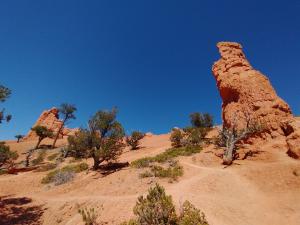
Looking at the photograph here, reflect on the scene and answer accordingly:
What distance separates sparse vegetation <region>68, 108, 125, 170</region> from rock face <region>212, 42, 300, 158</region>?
13307 millimetres

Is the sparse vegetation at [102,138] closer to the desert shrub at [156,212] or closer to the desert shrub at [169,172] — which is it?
the desert shrub at [169,172]

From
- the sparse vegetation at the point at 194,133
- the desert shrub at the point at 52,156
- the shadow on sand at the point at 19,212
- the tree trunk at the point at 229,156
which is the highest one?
the sparse vegetation at the point at 194,133

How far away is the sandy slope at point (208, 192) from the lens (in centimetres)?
1363

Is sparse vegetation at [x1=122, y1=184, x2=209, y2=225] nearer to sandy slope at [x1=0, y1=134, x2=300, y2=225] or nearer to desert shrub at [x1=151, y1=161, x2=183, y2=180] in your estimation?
sandy slope at [x1=0, y1=134, x2=300, y2=225]

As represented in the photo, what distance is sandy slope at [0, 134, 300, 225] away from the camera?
13.6 metres

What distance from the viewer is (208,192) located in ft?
56.2

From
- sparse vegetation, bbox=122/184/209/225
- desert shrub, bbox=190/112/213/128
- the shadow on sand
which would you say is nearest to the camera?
sparse vegetation, bbox=122/184/209/225

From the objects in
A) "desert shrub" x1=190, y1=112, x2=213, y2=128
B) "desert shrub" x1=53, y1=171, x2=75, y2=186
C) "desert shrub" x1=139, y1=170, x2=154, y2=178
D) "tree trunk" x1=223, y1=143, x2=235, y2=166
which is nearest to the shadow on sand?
"desert shrub" x1=53, y1=171, x2=75, y2=186

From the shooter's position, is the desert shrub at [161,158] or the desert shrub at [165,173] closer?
the desert shrub at [165,173]

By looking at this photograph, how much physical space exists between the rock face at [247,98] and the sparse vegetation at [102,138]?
524 inches

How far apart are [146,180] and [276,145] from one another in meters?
13.1

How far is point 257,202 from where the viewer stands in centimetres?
1558

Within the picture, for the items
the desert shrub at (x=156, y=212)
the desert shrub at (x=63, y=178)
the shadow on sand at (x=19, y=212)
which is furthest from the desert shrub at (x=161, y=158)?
the desert shrub at (x=156, y=212)

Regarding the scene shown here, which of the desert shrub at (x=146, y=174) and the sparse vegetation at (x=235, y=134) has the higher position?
the sparse vegetation at (x=235, y=134)
